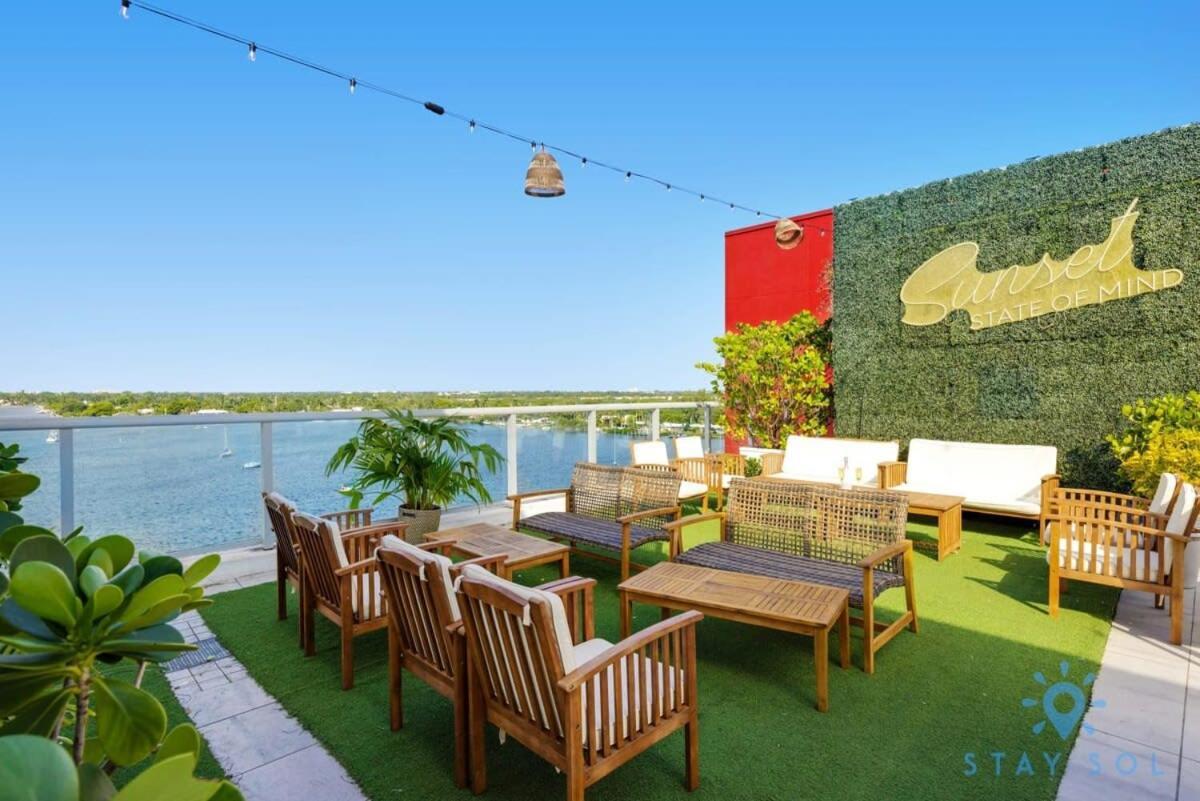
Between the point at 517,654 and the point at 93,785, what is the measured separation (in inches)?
57.0

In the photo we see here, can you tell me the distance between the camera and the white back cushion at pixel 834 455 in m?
7.07

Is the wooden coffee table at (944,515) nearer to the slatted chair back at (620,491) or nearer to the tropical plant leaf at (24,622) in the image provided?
the slatted chair back at (620,491)

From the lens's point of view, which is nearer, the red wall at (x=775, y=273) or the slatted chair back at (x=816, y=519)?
the slatted chair back at (x=816, y=519)

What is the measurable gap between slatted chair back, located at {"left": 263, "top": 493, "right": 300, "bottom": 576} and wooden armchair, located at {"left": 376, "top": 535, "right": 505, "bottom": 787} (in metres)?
1.17

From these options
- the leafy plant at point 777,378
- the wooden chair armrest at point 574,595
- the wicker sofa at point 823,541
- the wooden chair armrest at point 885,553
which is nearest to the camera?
the wooden chair armrest at point 574,595

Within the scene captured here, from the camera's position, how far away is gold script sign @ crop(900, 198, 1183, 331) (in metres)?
6.09

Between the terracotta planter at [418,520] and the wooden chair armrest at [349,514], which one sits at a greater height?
the wooden chair armrest at [349,514]

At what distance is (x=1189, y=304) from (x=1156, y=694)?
4658 mm

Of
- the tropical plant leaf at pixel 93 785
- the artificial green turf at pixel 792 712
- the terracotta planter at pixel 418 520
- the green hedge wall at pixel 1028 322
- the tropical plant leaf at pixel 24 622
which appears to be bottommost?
the artificial green turf at pixel 792 712

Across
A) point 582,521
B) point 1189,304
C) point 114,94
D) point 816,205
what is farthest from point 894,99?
point 114,94

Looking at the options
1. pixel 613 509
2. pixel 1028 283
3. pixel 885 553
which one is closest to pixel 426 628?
pixel 885 553

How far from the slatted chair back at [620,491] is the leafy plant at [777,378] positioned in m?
4.04

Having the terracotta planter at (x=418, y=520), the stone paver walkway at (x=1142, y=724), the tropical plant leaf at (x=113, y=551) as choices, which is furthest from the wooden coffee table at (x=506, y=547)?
the tropical plant leaf at (x=113, y=551)

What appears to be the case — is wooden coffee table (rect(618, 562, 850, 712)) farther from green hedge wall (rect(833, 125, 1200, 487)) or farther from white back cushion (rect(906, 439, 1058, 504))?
green hedge wall (rect(833, 125, 1200, 487))
